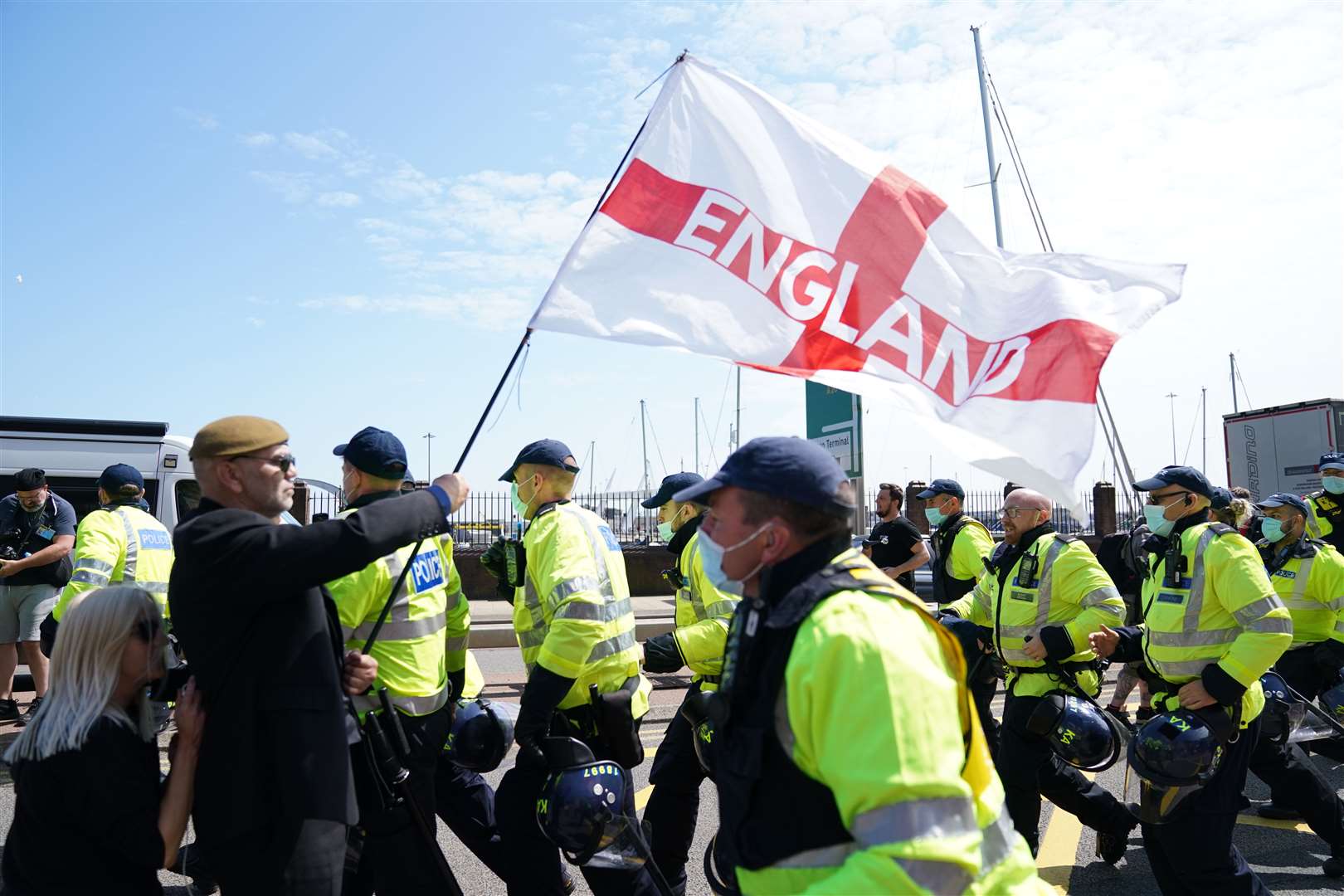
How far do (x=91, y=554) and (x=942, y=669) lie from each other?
602cm

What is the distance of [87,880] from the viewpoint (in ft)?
8.02

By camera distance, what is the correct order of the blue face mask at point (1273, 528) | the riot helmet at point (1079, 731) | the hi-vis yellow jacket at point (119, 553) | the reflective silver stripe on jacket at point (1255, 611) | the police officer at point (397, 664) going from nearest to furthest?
the police officer at point (397, 664), the reflective silver stripe on jacket at point (1255, 611), the riot helmet at point (1079, 731), the hi-vis yellow jacket at point (119, 553), the blue face mask at point (1273, 528)

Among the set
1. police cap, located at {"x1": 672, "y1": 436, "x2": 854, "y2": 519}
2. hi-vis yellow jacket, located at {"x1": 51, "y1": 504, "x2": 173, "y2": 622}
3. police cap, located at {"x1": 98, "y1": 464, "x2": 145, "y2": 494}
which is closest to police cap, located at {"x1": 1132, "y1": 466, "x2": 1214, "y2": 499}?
police cap, located at {"x1": 672, "y1": 436, "x2": 854, "y2": 519}

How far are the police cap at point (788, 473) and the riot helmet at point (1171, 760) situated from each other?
2692 millimetres

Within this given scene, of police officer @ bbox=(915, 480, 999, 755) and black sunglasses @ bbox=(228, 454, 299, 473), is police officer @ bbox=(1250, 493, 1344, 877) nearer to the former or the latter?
police officer @ bbox=(915, 480, 999, 755)

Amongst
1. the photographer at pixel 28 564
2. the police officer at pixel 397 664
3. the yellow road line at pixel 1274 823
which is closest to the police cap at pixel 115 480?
the photographer at pixel 28 564

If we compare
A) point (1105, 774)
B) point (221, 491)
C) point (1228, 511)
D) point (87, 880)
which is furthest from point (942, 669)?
point (1228, 511)

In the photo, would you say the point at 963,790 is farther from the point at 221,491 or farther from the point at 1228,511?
the point at 1228,511

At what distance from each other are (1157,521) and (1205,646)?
32.2 inches

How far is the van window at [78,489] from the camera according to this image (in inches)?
390

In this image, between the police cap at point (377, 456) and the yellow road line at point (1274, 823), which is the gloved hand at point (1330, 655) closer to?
the yellow road line at point (1274, 823)

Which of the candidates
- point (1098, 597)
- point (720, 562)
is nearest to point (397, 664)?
point (720, 562)

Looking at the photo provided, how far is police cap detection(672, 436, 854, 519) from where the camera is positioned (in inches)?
75.4

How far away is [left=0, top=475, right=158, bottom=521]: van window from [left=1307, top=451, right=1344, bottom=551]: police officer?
1129 cm
